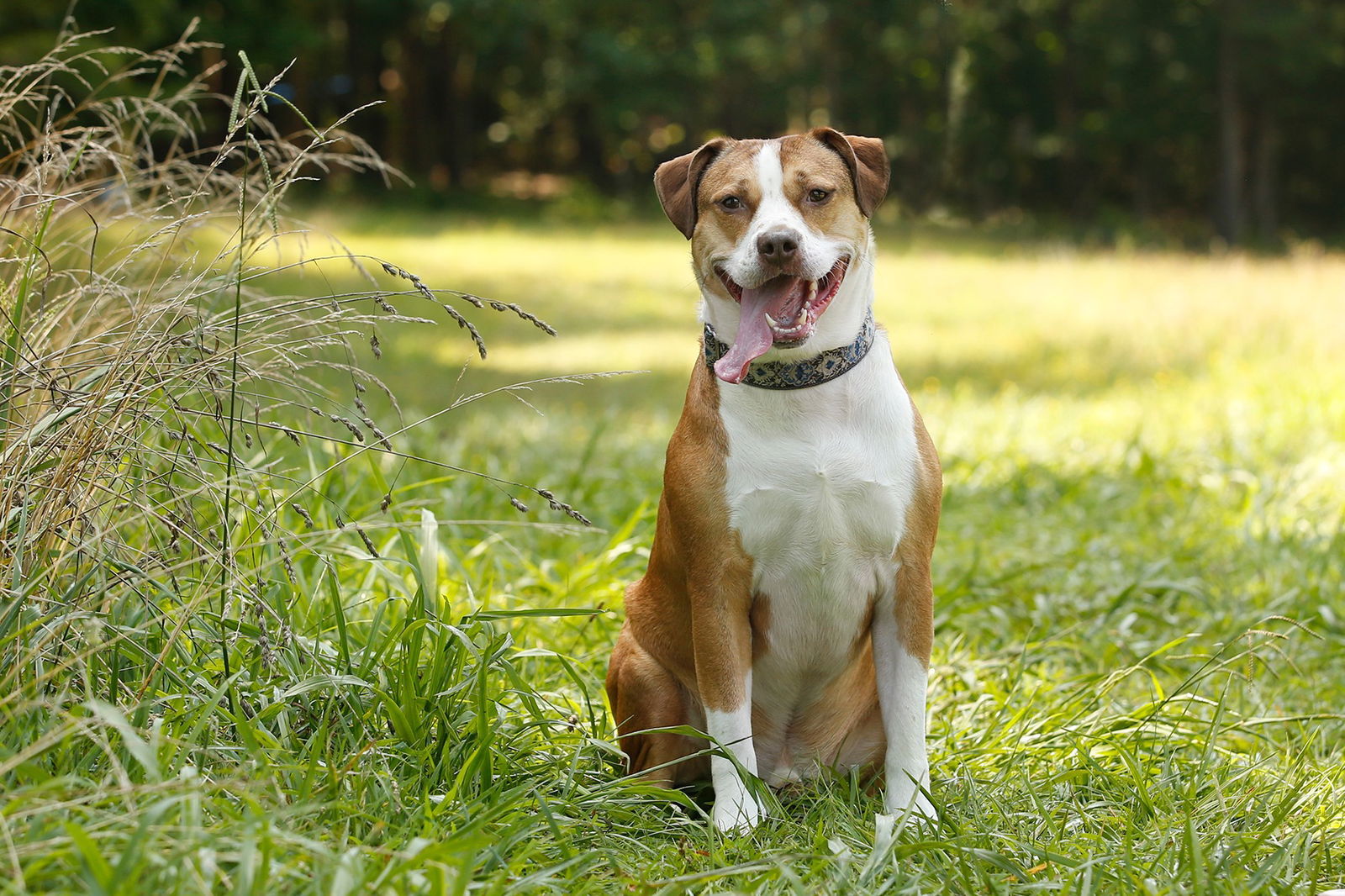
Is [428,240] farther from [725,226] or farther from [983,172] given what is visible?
[725,226]

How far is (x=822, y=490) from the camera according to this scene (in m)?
2.66

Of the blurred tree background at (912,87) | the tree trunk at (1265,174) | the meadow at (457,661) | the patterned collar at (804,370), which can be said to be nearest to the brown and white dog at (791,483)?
the patterned collar at (804,370)

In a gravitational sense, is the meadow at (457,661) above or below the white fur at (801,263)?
below

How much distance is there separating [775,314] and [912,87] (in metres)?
25.7

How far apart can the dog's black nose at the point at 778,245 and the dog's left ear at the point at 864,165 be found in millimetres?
328

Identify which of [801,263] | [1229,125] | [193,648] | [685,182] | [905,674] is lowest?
[1229,125]

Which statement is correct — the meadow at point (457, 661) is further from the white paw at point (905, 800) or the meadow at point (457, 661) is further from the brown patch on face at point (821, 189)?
the brown patch on face at point (821, 189)

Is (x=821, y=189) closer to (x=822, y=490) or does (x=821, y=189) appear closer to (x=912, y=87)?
(x=822, y=490)

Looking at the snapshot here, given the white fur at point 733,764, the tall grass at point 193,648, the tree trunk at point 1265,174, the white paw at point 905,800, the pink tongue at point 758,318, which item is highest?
the pink tongue at point 758,318

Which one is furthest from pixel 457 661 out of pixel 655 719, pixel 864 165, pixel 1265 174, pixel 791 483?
pixel 1265 174

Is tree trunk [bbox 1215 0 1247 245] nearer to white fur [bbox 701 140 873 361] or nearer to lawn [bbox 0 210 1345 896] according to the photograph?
lawn [bbox 0 210 1345 896]

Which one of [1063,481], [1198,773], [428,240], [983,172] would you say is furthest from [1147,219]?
[1198,773]

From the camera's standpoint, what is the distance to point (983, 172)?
2709cm

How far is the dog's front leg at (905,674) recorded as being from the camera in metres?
2.74
